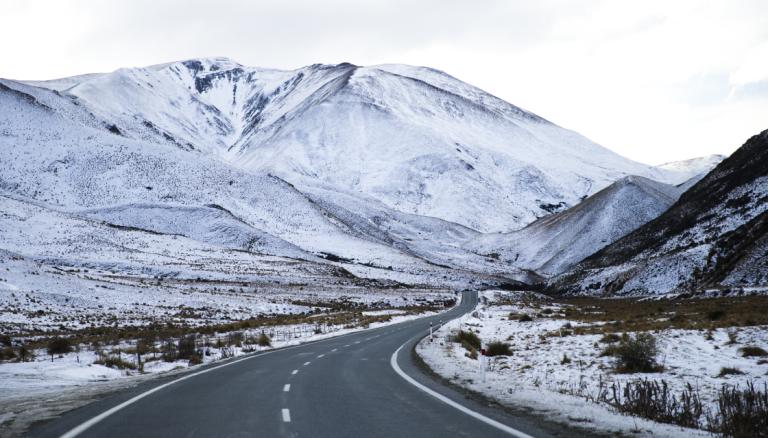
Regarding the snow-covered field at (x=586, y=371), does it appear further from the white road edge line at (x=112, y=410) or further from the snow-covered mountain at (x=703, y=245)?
the snow-covered mountain at (x=703, y=245)

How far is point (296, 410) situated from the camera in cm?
1210

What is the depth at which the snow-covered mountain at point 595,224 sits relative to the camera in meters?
146

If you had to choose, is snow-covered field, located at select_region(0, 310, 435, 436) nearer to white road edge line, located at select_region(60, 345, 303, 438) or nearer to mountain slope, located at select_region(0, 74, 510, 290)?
white road edge line, located at select_region(60, 345, 303, 438)

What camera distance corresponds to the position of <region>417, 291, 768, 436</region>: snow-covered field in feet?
35.4

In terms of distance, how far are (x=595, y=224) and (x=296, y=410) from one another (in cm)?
14823

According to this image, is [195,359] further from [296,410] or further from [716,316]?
[716,316]

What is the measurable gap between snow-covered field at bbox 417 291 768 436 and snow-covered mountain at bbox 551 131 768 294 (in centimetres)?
3395

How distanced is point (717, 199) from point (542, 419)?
87167 millimetres

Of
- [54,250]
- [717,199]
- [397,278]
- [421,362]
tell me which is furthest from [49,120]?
[421,362]

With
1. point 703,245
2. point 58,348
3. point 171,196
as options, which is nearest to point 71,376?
point 58,348

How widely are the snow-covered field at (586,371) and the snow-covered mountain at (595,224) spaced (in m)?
126

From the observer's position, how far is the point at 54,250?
112375 mm

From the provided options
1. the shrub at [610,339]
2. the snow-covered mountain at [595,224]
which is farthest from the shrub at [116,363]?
the snow-covered mountain at [595,224]

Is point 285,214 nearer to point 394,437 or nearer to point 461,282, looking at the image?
point 461,282
